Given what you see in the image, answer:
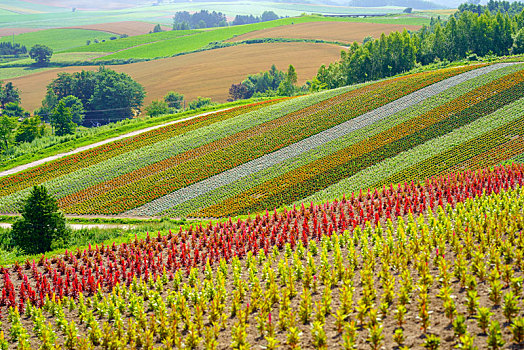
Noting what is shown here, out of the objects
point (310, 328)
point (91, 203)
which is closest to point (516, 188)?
point (310, 328)

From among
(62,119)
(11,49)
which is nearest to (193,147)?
(62,119)

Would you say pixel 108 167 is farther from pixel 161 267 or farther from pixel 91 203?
pixel 161 267

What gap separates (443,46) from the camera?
299 ft

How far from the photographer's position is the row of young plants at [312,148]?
40281mm

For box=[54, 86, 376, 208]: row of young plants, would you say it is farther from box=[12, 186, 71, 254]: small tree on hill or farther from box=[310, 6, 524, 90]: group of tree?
box=[310, 6, 524, 90]: group of tree

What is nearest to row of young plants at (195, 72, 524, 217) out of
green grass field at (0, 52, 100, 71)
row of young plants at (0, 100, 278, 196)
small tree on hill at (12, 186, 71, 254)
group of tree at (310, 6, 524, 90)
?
small tree on hill at (12, 186, 71, 254)

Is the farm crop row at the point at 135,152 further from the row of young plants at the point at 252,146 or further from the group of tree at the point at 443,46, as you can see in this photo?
the group of tree at the point at 443,46

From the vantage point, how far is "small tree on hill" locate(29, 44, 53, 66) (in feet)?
513

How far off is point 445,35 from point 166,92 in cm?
6236

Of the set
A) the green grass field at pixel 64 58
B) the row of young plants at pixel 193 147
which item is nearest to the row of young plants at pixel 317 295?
the row of young plants at pixel 193 147

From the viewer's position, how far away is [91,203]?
4191 centimetres

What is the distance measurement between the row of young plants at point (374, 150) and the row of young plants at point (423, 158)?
0.96 meters

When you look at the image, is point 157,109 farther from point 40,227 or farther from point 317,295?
point 317,295

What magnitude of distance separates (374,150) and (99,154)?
2878cm
